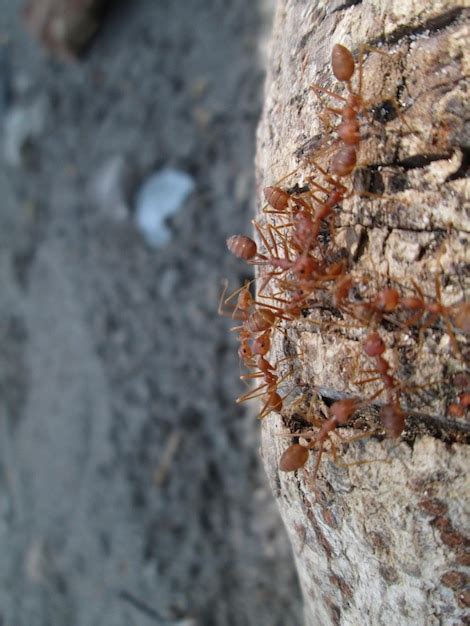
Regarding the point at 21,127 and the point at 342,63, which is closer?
the point at 342,63

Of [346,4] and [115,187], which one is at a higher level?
[115,187]

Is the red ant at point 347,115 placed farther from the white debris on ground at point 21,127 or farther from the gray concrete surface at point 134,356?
the white debris on ground at point 21,127

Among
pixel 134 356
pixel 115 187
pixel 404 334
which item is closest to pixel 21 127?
pixel 115 187

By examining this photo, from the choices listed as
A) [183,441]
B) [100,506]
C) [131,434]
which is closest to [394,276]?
[183,441]

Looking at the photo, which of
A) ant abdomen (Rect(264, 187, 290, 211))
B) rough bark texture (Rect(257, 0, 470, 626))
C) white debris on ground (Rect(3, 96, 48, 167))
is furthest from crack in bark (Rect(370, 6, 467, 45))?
white debris on ground (Rect(3, 96, 48, 167))

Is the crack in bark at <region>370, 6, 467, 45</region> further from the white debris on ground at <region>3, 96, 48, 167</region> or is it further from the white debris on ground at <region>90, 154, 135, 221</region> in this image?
the white debris on ground at <region>3, 96, 48, 167</region>

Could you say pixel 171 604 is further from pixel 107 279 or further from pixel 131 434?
pixel 107 279

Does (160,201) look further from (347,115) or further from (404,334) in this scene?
(404,334)
